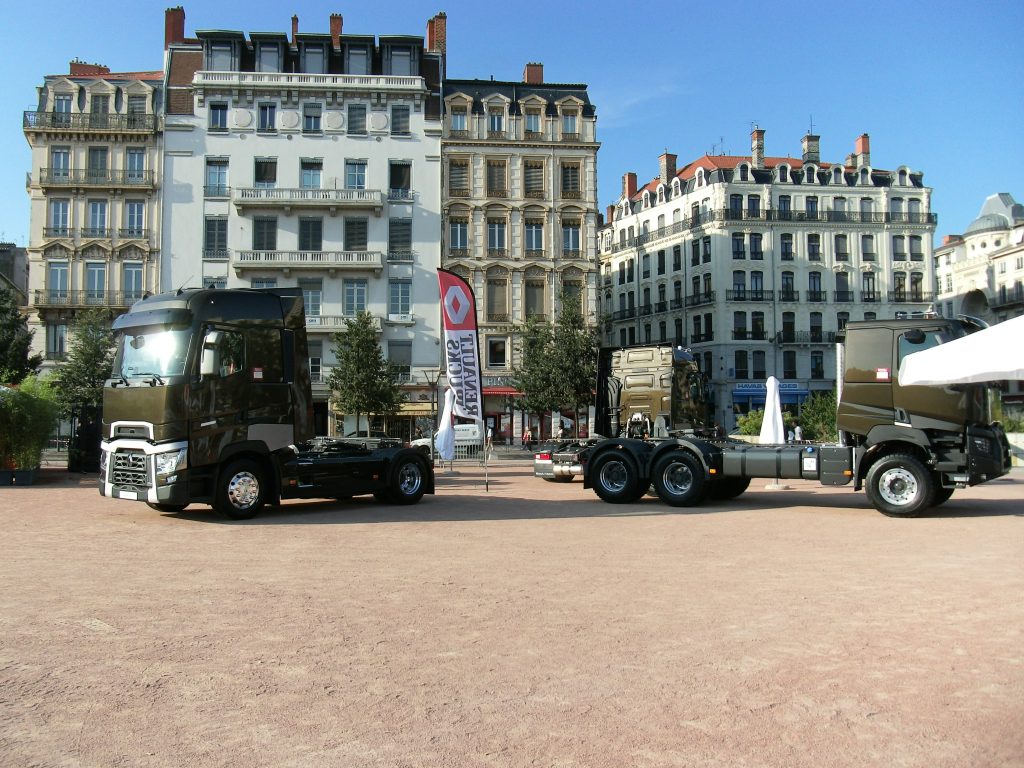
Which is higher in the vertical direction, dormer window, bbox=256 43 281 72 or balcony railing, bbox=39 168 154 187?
dormer window, bbox=256 43 281 72

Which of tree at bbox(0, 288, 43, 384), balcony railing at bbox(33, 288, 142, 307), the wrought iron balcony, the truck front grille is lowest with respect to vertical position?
the truck front grille

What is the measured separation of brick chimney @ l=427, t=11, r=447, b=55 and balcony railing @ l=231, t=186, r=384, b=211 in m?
11.7

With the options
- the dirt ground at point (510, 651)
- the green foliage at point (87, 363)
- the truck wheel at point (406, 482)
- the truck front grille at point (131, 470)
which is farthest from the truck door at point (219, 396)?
the green foliage at point (87, 363)

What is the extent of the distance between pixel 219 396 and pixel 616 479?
26.2ft

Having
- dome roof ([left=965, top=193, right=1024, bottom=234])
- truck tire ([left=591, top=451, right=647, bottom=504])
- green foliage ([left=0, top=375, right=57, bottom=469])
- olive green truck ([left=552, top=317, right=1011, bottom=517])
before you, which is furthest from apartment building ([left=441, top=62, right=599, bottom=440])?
dome roof ([left=965, top=193, right=1024, bottom=234])

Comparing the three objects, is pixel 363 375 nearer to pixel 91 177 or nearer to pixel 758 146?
pixel 91 177

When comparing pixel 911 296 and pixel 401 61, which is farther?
pixel 911 296

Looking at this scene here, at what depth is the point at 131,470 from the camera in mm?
13969

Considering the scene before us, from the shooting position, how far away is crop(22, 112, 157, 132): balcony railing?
48719 mm

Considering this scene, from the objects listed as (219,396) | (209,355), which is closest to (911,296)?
(219,396)

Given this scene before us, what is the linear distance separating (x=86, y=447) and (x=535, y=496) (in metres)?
15.2

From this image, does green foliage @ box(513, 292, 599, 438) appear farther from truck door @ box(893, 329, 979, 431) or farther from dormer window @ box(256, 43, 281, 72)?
truck door @ box(893, 329, 979, 431)

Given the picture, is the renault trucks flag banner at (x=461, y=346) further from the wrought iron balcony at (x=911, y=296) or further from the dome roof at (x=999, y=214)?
the dome roof at (x=999, y=214)

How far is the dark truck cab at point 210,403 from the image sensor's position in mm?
13648
